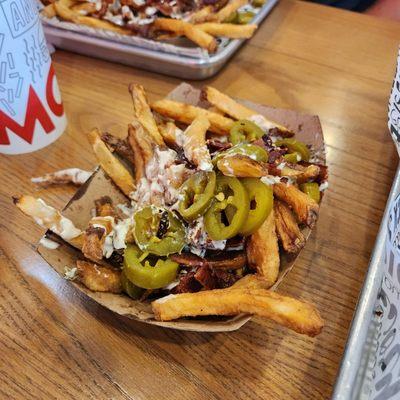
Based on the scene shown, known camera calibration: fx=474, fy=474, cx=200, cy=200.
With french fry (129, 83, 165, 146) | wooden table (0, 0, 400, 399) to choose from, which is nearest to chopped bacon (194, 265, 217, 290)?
wooden table (0, 0, 400, 399)

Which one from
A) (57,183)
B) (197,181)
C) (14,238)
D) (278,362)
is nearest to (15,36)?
(57,183)

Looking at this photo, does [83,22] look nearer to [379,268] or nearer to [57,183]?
[57,183]

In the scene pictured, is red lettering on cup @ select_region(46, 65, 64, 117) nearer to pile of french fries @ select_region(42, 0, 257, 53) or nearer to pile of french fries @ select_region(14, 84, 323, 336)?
pile of french fries @ select_region(14, 84, 323, 336)

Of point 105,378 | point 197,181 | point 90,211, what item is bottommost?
point 105,378

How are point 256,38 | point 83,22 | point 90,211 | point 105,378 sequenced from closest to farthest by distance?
point 105,378, point 90,211, point 83,22, point 256,38

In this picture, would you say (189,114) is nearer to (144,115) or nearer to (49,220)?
(144,115)

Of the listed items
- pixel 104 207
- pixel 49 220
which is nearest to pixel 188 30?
pixel 104 207
